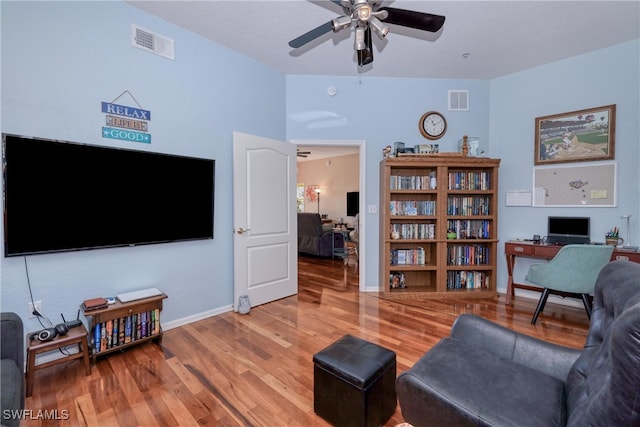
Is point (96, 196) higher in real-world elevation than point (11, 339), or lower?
higher

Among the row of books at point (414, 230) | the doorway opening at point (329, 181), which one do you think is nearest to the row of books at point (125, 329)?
the row of books at point (414, 230)

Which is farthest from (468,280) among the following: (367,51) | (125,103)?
(125,103)

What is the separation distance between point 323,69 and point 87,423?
3846 mm

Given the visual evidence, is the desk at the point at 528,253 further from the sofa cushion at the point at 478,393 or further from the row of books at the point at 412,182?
the sofa cushion at the point at 478,393

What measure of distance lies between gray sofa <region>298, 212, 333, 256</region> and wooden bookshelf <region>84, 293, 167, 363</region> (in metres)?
3.60

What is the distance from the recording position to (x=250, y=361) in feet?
7.01

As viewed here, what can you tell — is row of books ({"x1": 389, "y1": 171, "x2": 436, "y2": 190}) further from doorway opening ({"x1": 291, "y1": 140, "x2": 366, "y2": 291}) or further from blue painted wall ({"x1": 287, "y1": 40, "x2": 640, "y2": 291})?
doorway opening ({"x1": 291, "y1": 140, "x2": 366, "y2": 291})

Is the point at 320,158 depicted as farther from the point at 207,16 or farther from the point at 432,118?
the point at 207,16

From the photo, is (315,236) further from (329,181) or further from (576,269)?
(576,269)

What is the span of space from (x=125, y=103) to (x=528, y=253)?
14.5 feet

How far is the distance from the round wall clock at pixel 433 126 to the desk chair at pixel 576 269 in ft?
6.56

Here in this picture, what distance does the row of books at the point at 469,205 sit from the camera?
12.0 feet

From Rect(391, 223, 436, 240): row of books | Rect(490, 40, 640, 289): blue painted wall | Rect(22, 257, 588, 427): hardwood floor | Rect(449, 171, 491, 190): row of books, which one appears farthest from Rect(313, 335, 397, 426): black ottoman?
Rect(490, 40, 640, 289): blue painted wall

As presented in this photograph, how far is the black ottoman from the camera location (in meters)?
1.39
